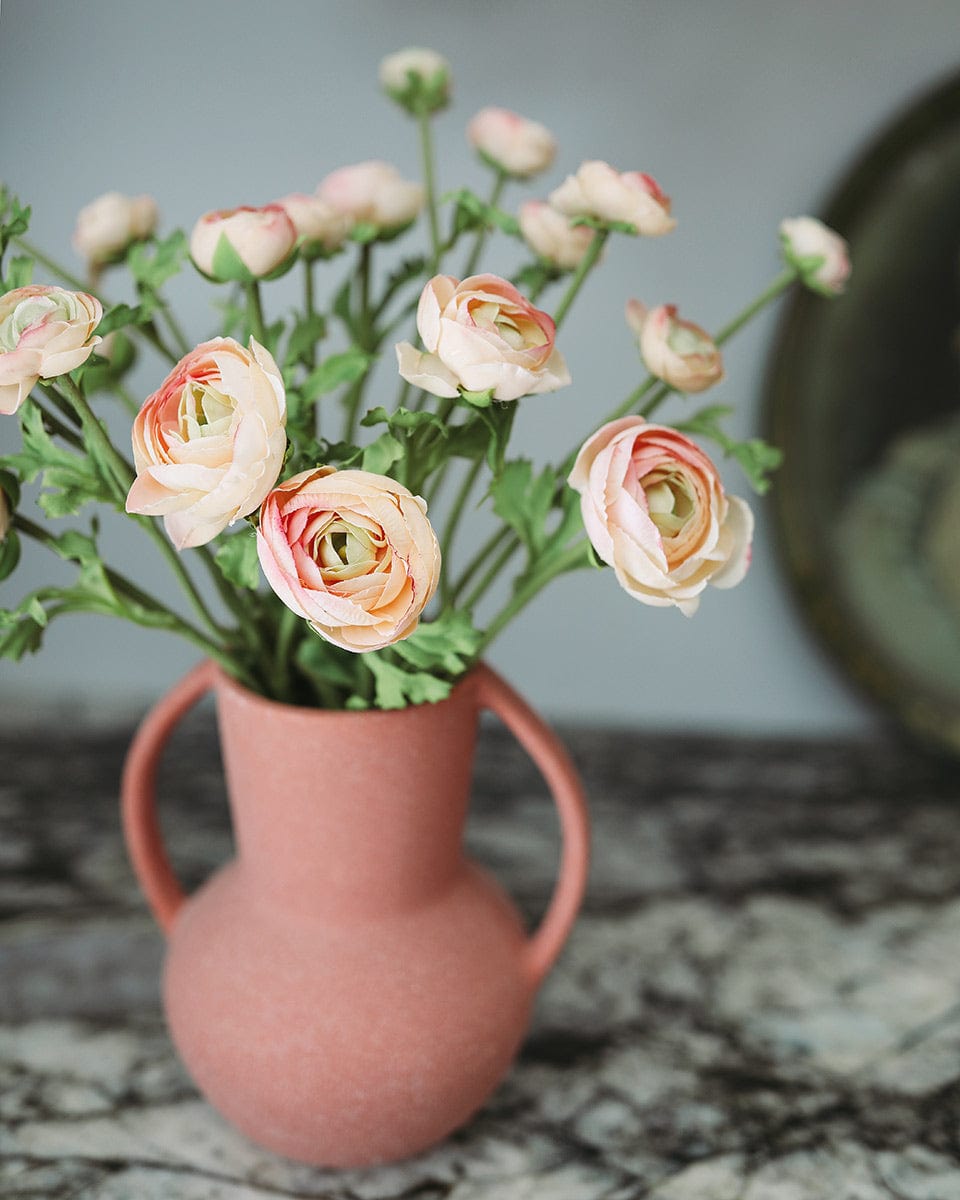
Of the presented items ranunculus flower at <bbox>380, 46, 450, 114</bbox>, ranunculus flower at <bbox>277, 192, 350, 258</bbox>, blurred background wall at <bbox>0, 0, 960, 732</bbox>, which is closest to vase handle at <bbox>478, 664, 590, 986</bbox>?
ranunculus flower at <bbox>277, 192, 350, 258</bbox>

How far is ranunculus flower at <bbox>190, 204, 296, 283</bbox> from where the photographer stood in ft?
1.45

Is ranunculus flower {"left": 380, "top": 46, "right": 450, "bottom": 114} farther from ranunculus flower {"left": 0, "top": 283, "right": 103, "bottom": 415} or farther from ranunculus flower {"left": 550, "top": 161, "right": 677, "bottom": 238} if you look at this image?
ranunculus flower {"left": 0, "top": 283, "right": 103, "bottom": 415}

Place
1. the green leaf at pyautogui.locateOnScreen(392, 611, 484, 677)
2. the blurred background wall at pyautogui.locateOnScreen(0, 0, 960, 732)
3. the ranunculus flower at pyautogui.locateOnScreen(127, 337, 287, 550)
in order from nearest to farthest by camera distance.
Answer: the ranunculus flower at pyautogui.locateOnScreen(127, 337, 287, 550)
the green leaf at pyautogui.locateOnScreen(392, 611, 484, 677)
the blurred background wall at pyautogui.locateOnScreen(0, 0, 960, 732)

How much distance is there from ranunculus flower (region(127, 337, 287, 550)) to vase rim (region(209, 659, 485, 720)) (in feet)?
0.46

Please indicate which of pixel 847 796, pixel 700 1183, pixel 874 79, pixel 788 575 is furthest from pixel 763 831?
pixel 874 79

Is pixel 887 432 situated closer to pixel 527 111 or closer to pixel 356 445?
pixel 527 111

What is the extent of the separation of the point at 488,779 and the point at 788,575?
33 centimetres

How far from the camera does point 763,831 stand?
0.94 m

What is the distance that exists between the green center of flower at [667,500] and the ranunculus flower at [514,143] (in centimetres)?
23

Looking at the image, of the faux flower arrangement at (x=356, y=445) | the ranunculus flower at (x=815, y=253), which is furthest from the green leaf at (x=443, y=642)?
the ranunculus flower at (x=815, y=253)

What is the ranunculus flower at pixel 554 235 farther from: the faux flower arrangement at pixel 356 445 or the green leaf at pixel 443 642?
the green leaf at pixel 443 642

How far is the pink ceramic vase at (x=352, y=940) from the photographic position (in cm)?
53

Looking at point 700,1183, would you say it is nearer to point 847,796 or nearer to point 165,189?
point 847,796

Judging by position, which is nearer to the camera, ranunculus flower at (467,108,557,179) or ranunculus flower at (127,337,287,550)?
ranunculus flower at (127,337,287,550)
